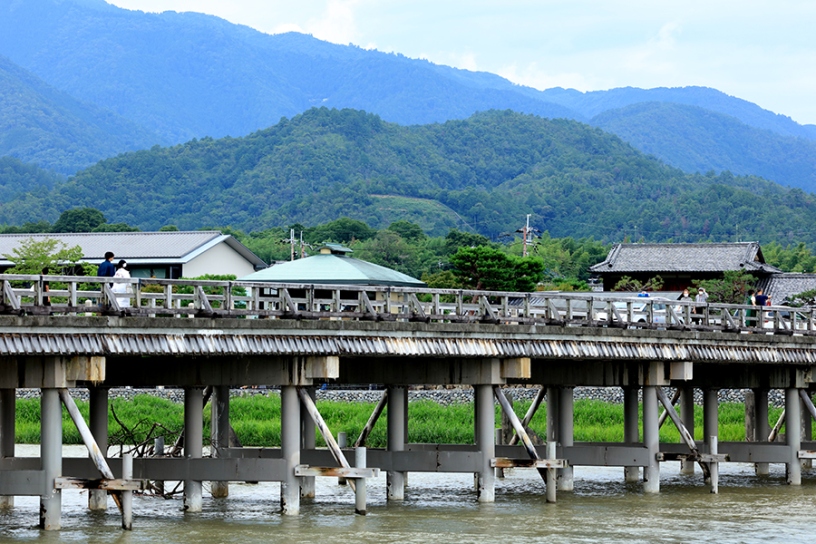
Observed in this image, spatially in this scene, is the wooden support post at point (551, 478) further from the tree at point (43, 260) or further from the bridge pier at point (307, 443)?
the tree at point (43, 260)

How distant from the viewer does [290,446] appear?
97.0ft

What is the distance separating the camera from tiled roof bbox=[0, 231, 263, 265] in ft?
264

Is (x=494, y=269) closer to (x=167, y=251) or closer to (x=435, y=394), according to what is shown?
(x=435, y=394)

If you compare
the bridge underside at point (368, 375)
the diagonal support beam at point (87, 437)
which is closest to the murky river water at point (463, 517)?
the bridge underside at point (368, 375)

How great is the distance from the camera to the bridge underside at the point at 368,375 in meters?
26.0

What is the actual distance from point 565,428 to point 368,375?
6594mm

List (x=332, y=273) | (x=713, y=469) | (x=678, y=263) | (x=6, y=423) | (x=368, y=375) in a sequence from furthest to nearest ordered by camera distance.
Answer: (x=678, y=263), (x=332, y=273), (x=713, y=469), (x=368, y=375), (x=6, y=423)

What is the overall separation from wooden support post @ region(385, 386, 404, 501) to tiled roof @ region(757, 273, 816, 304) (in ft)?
174

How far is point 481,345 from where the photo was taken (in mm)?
32562

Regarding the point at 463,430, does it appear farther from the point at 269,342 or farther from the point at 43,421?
the point at 43,421

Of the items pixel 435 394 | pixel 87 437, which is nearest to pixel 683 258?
pixel 435 394

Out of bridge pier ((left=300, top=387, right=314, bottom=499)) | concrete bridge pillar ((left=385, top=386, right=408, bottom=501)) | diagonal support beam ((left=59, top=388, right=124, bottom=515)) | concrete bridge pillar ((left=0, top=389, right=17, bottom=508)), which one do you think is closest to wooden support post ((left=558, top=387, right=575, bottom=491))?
concrete bridge pillar ((left=385, top=386, right=408, bottom=501))

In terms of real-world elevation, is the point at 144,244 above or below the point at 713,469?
above

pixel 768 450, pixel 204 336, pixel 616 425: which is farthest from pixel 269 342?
pixel 616 425
